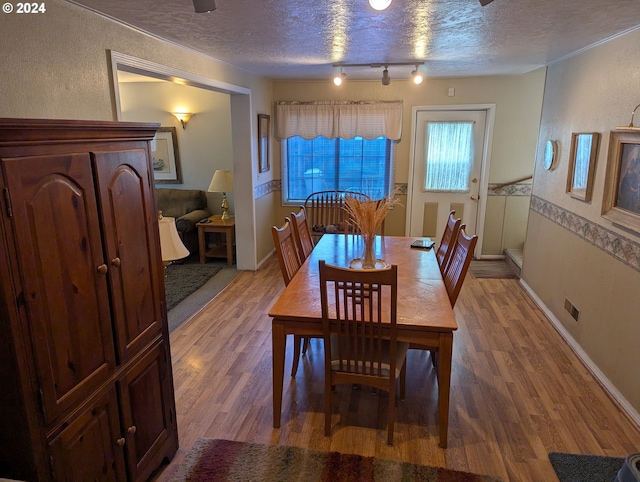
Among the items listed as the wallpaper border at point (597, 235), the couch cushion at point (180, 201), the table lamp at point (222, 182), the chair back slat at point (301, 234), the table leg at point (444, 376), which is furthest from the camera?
the couch cushion at point (180, 201)

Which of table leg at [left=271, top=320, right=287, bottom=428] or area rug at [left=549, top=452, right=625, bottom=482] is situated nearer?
area rug at [left=549, top=452, right=625, bottom=482]

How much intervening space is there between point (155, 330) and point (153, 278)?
0.24 m

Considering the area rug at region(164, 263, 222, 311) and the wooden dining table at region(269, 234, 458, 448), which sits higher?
the wooden dining table at region(269, 234, 458, 448)

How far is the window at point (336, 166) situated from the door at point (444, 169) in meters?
0.41

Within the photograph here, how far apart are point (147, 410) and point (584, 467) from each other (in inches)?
82.9

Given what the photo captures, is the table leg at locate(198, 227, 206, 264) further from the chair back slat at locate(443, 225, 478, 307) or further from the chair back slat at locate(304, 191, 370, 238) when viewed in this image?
the chair back slat at locate(443, 225, 478, 307)

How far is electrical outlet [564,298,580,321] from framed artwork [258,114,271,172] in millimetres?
3428

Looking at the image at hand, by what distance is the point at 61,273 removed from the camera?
4.25ft

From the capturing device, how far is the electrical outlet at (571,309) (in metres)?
3.12

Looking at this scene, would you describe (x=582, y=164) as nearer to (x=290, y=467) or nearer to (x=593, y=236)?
(x=593, y=236)

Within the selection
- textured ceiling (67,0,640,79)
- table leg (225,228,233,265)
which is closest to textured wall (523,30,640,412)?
textured ceiling (67,0,640,79)

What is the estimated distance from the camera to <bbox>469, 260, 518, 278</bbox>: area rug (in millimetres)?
4758

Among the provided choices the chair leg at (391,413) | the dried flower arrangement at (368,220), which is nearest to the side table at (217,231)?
the dried flower arrangement at (368,220)

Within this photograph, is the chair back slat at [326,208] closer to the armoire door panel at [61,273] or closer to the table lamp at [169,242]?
the table lamp at [169,242]
